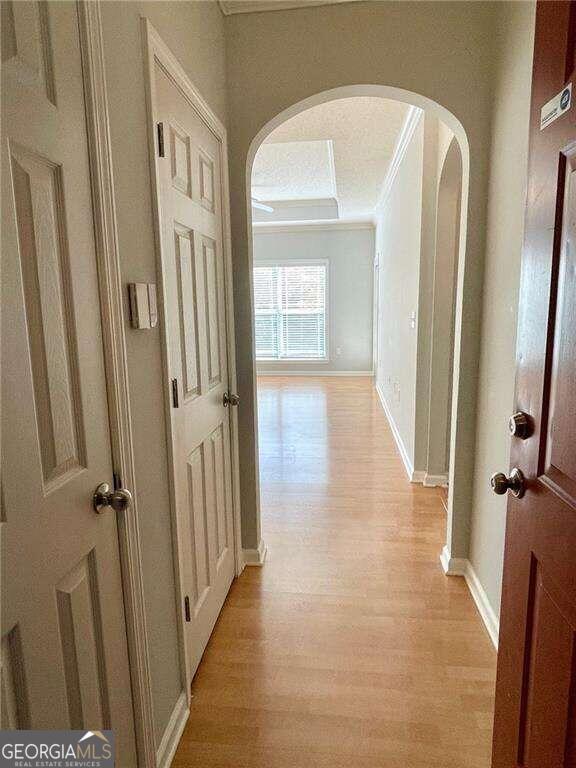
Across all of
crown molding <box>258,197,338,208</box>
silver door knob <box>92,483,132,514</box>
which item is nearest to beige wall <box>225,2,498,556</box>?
silver door knob <box>92,483,132,514</box>

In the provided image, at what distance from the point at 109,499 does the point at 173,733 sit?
0.94 metres

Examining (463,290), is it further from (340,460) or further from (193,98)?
(340,460)

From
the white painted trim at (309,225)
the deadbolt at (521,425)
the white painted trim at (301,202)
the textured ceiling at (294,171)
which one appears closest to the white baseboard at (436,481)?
the deadbolt at (521,425)

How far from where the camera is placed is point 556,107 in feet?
2.86

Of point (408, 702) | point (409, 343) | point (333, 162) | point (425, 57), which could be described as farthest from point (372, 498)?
point (333, 162)

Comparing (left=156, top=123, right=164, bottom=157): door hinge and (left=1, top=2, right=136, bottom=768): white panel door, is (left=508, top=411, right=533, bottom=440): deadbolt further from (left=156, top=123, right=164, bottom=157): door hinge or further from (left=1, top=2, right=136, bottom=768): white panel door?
(left=156, top=123, right=164, bottom=157): door hinge

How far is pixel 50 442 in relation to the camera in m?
0.83

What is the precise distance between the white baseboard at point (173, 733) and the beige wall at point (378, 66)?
186 cm

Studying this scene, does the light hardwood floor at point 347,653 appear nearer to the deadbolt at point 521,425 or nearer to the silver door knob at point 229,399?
the silver door knob at point 229,399

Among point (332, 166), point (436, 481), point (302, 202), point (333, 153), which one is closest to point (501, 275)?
point (436, 481)

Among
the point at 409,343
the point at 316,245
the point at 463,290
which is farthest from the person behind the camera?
the point at 316,245

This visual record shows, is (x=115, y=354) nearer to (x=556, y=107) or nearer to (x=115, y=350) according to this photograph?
(x=115, y=350)

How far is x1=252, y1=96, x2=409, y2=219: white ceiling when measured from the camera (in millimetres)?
3246

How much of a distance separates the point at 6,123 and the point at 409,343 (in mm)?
3397
